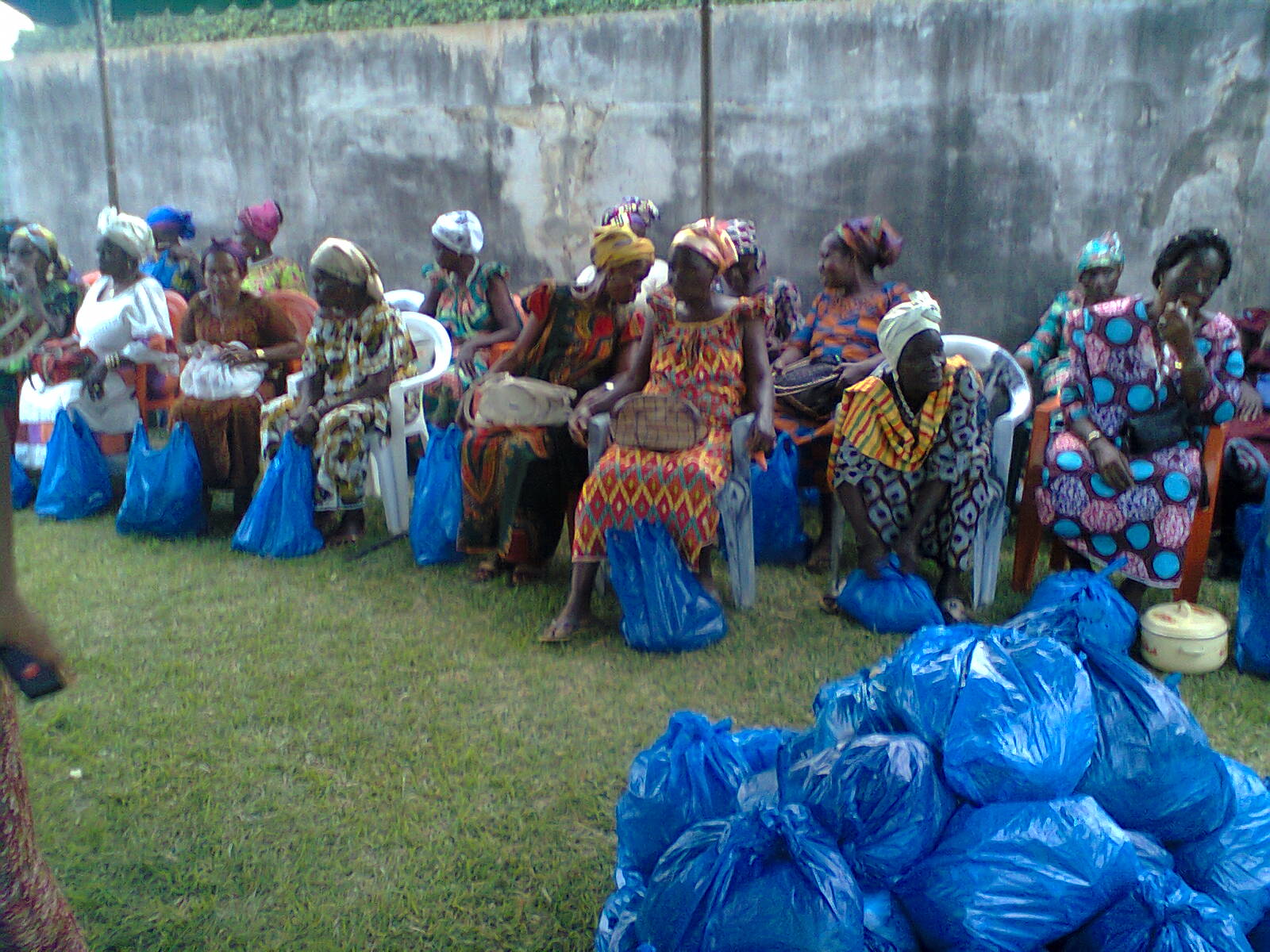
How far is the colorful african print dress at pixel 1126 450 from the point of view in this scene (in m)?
3.71

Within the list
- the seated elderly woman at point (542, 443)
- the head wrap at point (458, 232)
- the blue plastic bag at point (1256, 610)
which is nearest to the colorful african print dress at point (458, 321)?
the head wrap at point (458, 232)

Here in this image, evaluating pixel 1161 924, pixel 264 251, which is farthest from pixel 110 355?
pixel 1161 924

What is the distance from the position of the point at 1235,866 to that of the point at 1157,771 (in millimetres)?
224

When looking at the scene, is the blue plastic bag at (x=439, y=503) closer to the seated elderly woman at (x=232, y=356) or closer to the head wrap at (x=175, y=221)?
the seated elderly woman at (x=232, y=356)

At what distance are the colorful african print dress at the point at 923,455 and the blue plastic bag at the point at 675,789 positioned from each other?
2002mm

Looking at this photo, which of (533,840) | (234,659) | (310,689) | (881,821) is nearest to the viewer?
(881,821)

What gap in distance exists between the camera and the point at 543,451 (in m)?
4.38

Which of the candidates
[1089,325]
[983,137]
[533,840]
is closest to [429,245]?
[983,137]

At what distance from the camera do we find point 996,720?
1806 millimetres

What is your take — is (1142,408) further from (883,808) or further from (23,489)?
(23,489)

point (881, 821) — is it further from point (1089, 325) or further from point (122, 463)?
point (122, 463)

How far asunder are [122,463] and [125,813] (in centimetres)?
345

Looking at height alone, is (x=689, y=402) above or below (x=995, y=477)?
above

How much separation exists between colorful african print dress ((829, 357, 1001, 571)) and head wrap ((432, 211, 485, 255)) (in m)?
2.52
